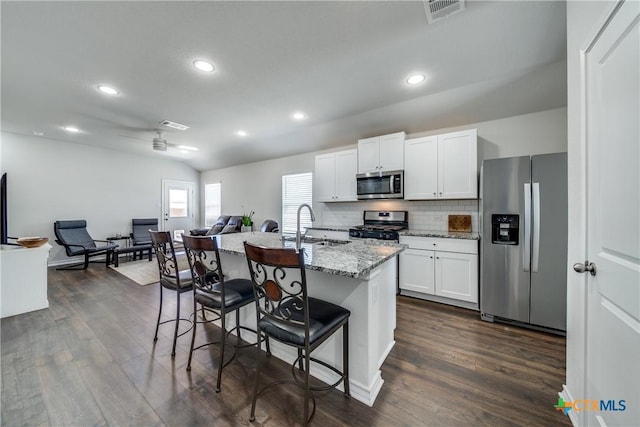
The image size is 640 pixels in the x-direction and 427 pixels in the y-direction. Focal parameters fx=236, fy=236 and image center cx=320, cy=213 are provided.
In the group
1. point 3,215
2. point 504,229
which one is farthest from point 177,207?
point 504,229

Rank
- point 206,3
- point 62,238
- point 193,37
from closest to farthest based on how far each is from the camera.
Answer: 1. point 206,3
2. point 193,37
3. point 62,238

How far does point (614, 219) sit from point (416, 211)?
279 cm

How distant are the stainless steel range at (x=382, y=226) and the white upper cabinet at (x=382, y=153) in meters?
0.80

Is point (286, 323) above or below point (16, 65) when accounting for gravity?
below

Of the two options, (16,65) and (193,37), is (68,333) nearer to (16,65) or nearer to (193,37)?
(16,65)

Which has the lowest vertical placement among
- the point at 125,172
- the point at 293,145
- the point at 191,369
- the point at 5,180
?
the point at 191,369

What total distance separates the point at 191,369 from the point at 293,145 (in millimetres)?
4171

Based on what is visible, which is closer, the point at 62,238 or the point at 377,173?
the point at 377,173

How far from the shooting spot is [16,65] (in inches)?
95.7

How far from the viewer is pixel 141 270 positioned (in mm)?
4730

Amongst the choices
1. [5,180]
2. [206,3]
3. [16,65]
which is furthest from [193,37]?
[5,180]

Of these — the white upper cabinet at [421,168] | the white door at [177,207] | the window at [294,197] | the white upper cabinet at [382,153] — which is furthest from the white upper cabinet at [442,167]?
the white door at [177,207]

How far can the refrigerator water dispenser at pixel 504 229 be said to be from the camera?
8.23ft

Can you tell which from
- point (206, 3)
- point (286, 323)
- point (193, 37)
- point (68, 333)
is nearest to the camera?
point (286, 323)
